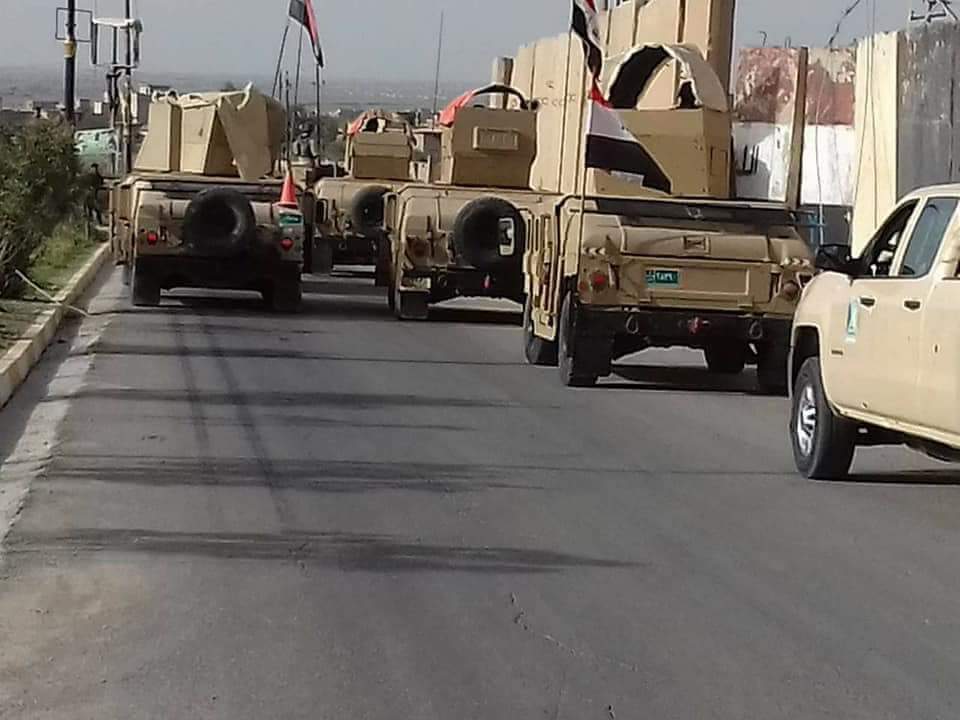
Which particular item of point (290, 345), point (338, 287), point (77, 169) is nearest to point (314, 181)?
point (338, 287)

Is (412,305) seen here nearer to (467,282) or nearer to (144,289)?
(467,282)

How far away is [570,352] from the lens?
16.5 meters

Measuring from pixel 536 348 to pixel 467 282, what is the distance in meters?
4.54

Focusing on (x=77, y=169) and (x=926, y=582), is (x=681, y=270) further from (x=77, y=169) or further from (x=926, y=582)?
(x=77, y=169)

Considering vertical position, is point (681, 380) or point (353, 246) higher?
point (353, 246)

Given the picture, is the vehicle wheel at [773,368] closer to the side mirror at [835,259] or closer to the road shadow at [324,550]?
the side mirror at [835,259]

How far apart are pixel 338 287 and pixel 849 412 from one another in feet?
64.1

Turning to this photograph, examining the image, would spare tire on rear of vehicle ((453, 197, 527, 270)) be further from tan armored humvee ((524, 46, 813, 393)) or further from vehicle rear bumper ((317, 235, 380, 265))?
vehicle rear bumper ((317, 235, 380, 265))

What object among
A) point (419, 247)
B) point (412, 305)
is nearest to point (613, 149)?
point (419, 247)

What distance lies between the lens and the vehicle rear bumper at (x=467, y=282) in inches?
906

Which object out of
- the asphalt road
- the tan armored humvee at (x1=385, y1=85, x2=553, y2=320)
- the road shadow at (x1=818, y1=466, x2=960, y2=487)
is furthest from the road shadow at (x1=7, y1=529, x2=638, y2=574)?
Answer: the tan armored humvee at (x1=385, y1=85, x2=553, y2=320)

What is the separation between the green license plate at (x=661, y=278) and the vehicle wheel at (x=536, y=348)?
219 centimetres

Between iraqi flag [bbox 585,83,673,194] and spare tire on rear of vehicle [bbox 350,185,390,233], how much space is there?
36.8 ft

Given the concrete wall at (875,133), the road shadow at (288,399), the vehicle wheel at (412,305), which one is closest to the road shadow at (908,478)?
the road shadow at (288,399)
